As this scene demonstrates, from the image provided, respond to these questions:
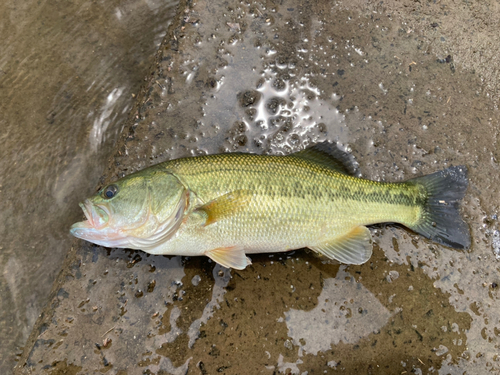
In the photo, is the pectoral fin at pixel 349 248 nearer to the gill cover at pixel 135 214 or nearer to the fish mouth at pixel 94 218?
the gill cover at pixel 135 214

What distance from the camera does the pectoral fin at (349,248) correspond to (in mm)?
2502

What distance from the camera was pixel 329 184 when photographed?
96.2 inches

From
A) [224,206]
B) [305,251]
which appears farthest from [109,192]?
[305,251]

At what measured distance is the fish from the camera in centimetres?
225

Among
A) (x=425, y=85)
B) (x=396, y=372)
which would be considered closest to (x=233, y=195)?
(x=396, y=372)

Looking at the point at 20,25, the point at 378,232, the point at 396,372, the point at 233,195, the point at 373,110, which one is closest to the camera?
the point at 233,195

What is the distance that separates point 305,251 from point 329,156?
33.1 inches

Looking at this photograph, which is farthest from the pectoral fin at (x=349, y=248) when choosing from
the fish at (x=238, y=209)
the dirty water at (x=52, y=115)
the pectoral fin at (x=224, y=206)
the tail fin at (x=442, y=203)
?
the dirty water at (x=52, y=115)

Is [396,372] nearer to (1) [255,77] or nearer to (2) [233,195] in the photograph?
(2) [233,195]

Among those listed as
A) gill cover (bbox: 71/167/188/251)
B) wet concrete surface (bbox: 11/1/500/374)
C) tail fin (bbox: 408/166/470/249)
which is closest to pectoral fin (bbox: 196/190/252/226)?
gill cover (bbox: 71/167/188/251)

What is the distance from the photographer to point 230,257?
2314mm

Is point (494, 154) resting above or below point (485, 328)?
above

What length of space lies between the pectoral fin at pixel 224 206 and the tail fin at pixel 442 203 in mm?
1477

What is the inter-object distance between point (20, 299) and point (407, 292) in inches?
144
